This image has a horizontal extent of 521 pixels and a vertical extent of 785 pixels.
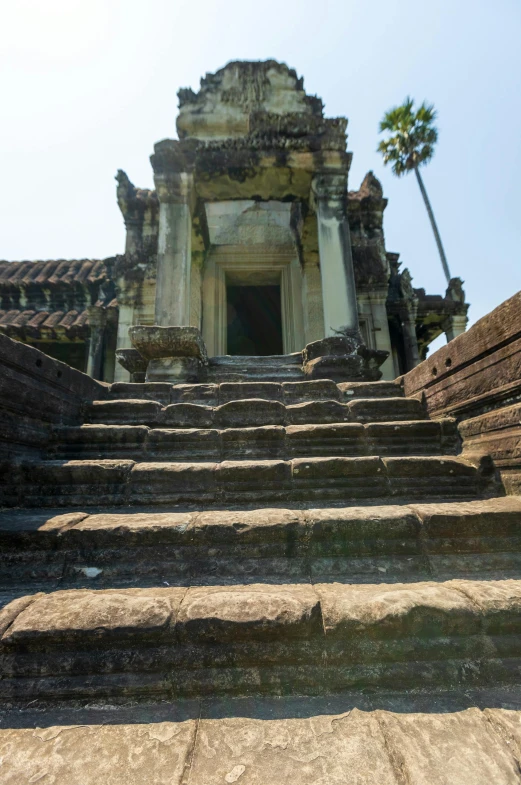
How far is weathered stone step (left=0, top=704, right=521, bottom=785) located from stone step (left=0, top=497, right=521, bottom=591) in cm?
52

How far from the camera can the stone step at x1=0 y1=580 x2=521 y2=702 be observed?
1.36 metres

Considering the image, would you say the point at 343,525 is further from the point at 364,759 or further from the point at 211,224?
the point at 211,224

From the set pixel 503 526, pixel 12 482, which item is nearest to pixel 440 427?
pixel 503 526

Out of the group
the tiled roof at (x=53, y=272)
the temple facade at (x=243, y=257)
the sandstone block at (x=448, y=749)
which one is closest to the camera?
the sandstone block at (x=448, y=749)

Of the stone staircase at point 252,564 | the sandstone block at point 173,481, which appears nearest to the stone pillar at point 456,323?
the stone staircase at point 252,564

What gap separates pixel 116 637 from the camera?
1403mm

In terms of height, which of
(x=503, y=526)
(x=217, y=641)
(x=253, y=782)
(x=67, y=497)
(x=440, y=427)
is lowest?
(x=253, y=782)

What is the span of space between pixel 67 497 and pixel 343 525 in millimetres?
1612

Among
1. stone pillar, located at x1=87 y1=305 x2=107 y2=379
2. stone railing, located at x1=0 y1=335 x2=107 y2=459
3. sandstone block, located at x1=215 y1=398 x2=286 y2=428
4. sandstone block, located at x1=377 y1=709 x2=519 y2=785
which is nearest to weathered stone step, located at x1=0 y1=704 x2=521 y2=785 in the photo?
sandstone block, located at x1=377 y1=709 x2=519 y2=785

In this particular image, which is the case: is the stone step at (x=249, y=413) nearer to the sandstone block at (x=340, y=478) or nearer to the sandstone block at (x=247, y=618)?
the sandstone block at (x=340, y=478)

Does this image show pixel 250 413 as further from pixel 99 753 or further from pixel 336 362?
pixel 99 753

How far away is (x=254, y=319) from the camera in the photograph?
12.5 metres

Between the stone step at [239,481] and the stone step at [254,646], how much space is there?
0.83m

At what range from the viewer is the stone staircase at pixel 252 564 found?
4.55 feet
